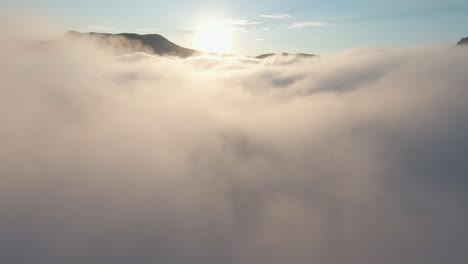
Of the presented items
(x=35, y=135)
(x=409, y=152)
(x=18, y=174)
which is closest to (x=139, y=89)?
(x=35, y=135)

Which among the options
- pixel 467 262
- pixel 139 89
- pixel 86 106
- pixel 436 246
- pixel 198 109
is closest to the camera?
pixel 467 262

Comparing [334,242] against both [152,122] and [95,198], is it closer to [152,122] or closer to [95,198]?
[95,198]

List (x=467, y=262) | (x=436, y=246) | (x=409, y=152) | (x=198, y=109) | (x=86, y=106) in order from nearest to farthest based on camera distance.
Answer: (x=467, y=262), (x=436, y=246), (x=409, y=152), (x=86, y=106), (x=198, y=109)

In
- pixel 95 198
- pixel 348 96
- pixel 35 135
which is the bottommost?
pixel 95 198

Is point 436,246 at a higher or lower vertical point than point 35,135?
lower

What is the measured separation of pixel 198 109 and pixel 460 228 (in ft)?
232

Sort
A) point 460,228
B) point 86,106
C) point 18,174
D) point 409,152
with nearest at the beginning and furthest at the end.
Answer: point 460,228 < point 18,174 < point 409,152 < point 86,106

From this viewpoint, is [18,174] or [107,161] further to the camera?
[107,161]

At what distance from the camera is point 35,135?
63.9 m

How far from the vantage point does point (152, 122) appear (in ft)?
273

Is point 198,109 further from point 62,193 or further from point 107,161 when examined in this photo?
point 62,193

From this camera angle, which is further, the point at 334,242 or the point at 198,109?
the point at 198,109

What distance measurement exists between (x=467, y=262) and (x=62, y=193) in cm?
5721

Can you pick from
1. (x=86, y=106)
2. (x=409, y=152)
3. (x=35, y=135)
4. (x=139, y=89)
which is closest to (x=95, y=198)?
(x=35, y=135)
